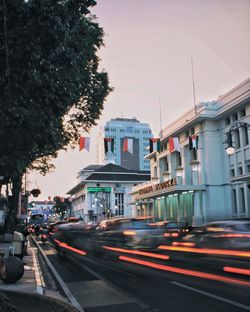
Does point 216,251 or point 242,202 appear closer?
point 216,251

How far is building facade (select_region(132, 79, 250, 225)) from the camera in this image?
44.8m

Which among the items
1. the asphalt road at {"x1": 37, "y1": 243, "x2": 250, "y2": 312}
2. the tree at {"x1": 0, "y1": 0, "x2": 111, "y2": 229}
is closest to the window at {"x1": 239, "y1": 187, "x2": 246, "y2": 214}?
the asphalt road at {"x1": 37, "y1": 243, "x2": 250, "y2": 312}

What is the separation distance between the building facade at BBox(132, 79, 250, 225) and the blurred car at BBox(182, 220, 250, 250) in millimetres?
28504

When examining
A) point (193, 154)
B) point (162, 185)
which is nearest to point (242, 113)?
point (193, 154)

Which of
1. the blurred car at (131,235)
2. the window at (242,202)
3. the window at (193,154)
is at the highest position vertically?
the window at (193,154)

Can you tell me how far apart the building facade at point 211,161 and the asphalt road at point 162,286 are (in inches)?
1069

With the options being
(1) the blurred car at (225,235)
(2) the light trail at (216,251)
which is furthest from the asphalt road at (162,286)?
(1) the blurred car at (225,235)

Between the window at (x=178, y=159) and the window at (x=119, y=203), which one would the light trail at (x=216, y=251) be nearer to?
the window at (x=178, y=159)

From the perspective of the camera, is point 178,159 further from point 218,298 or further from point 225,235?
point 218,298

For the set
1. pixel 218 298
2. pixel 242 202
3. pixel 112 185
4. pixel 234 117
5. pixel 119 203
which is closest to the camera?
pixel 218 298

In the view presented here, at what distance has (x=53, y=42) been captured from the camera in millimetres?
9680

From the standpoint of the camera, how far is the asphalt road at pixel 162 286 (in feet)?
28.5

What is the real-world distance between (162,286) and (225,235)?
233 cm

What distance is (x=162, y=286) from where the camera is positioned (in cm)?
1116
